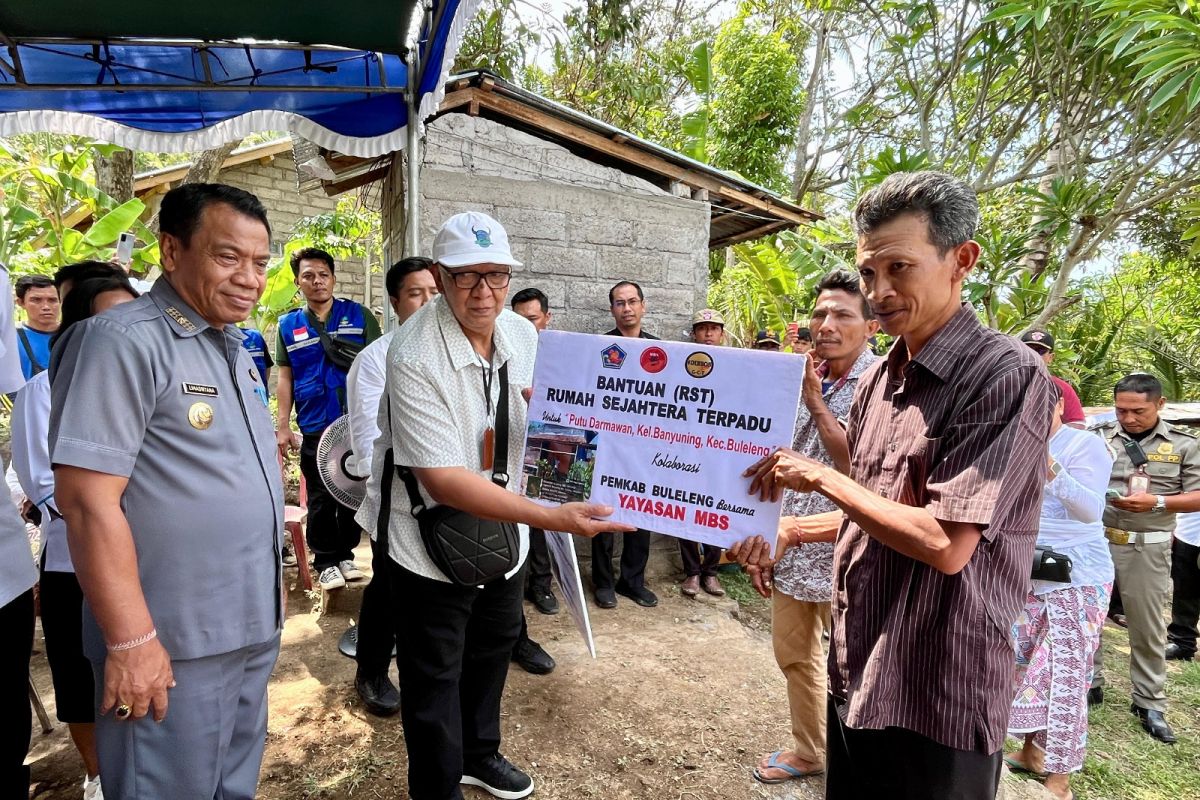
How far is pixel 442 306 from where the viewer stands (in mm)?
2219

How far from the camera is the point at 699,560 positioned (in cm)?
533

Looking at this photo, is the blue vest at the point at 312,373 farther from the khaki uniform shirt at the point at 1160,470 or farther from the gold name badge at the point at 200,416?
the khaki uniform shirt at the point at 1160,470

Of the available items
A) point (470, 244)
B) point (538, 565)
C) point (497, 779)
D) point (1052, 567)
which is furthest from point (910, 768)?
point (538, 565)

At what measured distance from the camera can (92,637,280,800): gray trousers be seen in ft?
5.19

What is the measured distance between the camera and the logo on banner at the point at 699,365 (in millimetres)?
1776

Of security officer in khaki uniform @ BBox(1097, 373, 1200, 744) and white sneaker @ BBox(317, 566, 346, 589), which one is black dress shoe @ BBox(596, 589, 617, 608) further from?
security officer in khaki uniform @ BBox(1097, 373, 1200, 744)

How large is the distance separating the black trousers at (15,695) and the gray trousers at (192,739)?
386 mm

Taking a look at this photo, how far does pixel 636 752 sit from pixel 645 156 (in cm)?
458

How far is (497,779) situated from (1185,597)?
6.09 metres

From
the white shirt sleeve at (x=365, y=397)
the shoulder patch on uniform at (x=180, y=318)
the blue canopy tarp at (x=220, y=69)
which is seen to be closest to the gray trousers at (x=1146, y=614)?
the white shirt sleeve at (x=365, y=397)

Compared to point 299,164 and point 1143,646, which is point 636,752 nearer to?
point 1143,646

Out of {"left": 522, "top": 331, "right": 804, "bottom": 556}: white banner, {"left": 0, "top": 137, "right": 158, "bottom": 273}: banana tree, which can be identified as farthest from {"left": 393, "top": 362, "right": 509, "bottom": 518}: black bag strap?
{"left": 0, "top": 137, "right": 158, "bottom": 273}: banana tree

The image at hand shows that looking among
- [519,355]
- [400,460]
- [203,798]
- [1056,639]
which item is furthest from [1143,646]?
[203,798]

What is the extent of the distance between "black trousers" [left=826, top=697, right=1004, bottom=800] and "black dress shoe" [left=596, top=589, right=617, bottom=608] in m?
3.15
